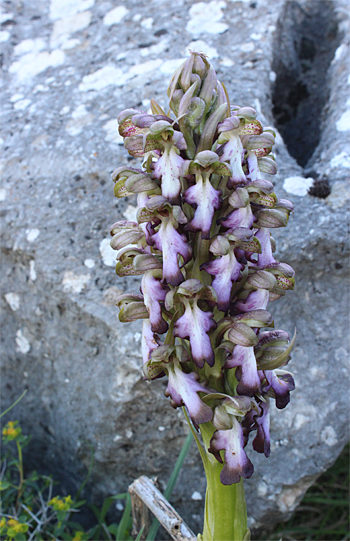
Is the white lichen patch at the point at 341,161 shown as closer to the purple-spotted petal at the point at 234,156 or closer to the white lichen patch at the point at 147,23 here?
the purple-spotted petal at the point at 234,156

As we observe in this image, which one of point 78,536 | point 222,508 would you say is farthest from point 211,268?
point 78,536

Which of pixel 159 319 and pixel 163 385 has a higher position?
pixel 159 319

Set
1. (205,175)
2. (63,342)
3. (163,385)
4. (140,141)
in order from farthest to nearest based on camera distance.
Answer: (63,342) < (163,385) < (140,141) < (205,175)

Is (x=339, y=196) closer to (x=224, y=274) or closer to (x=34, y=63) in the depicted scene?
(x=224, y=274)

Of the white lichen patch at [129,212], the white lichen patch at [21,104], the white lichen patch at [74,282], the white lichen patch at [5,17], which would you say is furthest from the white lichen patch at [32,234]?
the white lichen patch at [5,17]

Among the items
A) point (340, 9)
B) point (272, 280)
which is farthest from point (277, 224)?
point (340, 9)

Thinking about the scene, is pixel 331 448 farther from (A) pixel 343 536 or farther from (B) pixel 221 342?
(B) pixel 221 342

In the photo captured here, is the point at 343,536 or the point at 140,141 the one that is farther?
the point at 343,536

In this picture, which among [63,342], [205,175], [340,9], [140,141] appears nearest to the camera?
[205,175]
